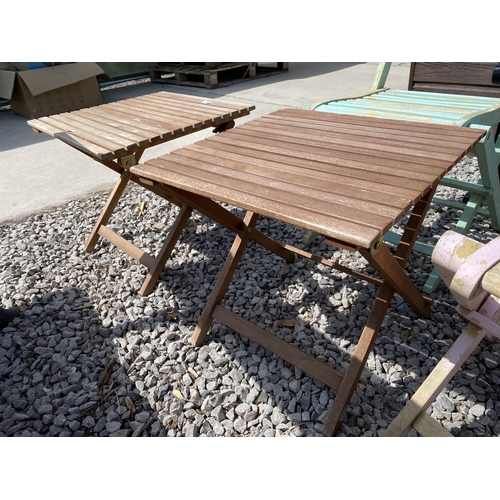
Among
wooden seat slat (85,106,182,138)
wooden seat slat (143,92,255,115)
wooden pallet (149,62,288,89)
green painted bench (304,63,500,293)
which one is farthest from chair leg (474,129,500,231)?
wooden pallet (149,62,288,89)

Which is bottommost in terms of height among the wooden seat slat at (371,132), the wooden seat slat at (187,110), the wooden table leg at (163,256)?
the wooden table leg at (163,256)

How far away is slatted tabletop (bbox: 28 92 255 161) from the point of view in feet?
6.31

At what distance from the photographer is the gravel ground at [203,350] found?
1.58m

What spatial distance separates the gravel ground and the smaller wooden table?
154mm

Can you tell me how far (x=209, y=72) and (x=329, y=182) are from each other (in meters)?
5.84

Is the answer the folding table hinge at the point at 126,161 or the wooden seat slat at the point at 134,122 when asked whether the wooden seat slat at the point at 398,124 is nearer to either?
the wooden seat slat at the point at 134,122

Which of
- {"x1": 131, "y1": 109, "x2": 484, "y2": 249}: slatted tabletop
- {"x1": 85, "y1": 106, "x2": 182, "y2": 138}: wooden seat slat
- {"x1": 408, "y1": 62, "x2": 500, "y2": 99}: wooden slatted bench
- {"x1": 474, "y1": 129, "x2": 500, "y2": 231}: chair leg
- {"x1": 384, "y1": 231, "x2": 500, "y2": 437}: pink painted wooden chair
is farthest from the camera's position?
{"x1": 408, "y1": 62, "x2": 500, "y2": 99}: wooden slatted bench

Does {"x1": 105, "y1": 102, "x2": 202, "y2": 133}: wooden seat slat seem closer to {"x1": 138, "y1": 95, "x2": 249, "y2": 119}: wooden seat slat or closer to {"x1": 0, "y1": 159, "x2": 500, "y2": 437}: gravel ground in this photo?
{"x1": 138, "y1": 95, "x2": 249, "y2": 119}: wooden seat slat

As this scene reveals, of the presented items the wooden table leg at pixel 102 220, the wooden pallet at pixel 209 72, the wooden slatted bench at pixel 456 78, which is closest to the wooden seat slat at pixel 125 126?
the wooden table leg at pixel 102 220

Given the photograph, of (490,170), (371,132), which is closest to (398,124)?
(371,132)

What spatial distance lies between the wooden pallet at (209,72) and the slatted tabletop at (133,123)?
4.23 metres

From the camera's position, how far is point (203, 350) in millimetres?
1883

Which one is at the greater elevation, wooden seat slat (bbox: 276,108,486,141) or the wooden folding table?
wooden seat slat (bbox: 276,108,486,141)

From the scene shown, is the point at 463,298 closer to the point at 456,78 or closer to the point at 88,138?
the point at 88,138
